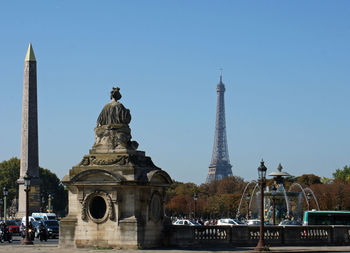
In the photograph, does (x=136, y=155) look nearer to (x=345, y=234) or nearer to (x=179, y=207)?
(x=345, y=234)

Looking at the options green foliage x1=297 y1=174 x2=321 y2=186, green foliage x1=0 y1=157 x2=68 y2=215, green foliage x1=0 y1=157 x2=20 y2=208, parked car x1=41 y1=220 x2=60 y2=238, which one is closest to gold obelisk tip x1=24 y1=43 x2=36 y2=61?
parked car x1=41 y1=220 x2=60 y2=238

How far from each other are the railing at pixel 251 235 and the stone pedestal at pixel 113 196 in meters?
1.31

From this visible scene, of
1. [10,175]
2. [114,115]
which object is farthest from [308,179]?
[114,115]

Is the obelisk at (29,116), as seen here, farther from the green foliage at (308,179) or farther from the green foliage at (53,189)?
the green foliage at (308,179)

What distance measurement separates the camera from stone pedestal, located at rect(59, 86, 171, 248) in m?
31.8

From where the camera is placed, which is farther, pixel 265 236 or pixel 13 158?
pixel 13 158

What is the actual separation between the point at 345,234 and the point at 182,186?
11937 cm

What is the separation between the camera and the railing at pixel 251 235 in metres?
34.2

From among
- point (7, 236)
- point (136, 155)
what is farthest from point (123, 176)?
point (7, 236)

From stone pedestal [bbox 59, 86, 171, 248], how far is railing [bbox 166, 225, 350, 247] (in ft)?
4.30

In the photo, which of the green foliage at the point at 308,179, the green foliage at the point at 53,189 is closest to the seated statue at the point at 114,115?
the green foliage at the point at 308,179

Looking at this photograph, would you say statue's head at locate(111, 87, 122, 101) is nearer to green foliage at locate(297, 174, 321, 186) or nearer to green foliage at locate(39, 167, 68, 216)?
green foliage at locate(297, 174, 321, 186)

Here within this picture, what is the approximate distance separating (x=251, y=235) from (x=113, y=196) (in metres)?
7.74

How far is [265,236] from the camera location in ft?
119
